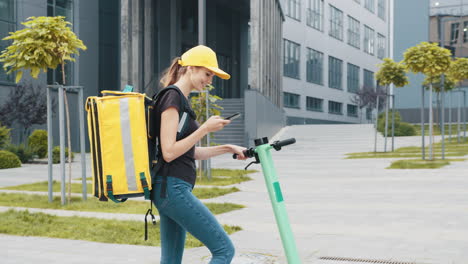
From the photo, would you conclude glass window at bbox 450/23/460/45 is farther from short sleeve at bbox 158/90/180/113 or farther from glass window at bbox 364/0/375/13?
short sleeve at bbox 158/90/180/113

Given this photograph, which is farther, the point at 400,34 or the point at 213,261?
the point at 400,34

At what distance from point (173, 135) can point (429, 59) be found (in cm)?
1608

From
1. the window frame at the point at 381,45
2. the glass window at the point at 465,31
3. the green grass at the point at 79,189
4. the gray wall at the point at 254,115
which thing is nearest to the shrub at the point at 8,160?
the green grass at the point at 79,189

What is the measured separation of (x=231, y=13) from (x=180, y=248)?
4217 centimetres

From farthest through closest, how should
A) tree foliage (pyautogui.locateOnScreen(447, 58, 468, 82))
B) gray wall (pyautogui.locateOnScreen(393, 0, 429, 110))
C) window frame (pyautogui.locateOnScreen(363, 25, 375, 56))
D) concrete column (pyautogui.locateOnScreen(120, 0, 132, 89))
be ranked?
window frame (pyautogui.locateOnScreen(363, 25, 375, 56)) → gray wall (pyautogui.locateOnScreen(393, 0, 429, 110)) → concrete column (pyautogui.locateOnScreen(120, 0, 132, 89)) → tree foliage (pyautogui.locateOnScreen(447, 58, 468, 82))

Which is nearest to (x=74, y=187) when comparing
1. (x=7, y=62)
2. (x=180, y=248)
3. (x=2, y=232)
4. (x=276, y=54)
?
(x=7, y=62)

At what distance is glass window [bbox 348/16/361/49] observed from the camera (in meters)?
64.2

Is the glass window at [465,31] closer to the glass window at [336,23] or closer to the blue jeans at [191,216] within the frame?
the glass window at [336,23]

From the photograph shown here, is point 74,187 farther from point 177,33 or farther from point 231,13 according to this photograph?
point 231,13

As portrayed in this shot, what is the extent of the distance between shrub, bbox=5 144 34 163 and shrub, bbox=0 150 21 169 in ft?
5.52

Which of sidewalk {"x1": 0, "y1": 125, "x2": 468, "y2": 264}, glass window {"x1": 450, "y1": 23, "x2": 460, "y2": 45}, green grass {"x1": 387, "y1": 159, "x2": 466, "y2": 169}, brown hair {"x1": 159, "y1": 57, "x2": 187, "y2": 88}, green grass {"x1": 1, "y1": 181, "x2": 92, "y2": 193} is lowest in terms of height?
green grass {"x1": 1, "y1": 181, "x2": 92, "y2": 193}

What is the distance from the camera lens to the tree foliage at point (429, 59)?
693 inches

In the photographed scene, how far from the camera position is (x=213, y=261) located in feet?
9.93

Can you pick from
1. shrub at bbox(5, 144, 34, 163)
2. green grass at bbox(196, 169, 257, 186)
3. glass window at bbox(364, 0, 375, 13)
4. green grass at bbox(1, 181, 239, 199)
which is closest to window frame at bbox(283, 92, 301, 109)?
glass window at bbox(364, 0, 375, 13)
